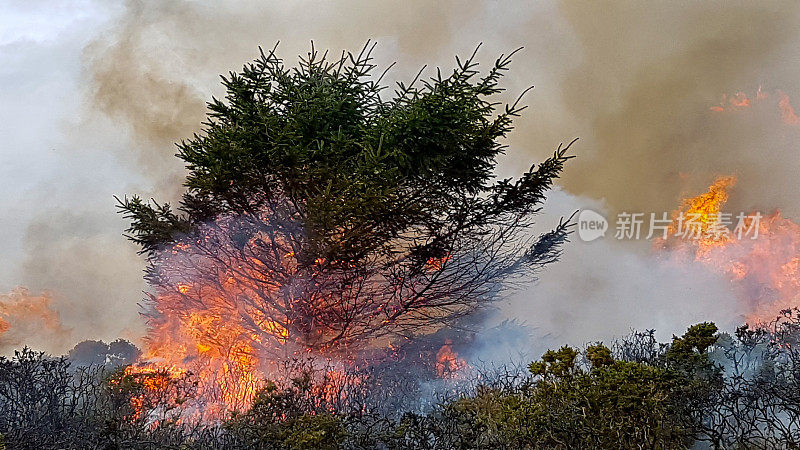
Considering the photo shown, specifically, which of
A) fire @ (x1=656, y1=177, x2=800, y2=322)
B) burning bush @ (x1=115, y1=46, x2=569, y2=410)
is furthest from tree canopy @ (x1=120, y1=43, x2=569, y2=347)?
fire @ (x1=656, y1=177, x2=800, y2=322)

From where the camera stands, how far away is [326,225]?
12023 mm

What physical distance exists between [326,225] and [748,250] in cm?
1615

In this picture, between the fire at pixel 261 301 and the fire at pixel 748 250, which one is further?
the fire at pixel 748 250

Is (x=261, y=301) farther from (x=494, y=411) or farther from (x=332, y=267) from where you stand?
(x=494, y=411)

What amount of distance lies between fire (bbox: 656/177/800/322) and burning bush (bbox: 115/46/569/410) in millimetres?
9351

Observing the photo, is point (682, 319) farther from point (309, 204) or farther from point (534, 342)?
point (309, 204)

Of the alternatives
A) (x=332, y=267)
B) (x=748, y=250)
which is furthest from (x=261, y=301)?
(x=748, y=250)

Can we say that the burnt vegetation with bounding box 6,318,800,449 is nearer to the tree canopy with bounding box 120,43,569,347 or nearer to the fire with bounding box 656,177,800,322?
the tree canopy with bounding box 120,43,569,347

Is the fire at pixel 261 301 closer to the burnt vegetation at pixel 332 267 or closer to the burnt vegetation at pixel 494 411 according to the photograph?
the burnt vegetation at pixel 332 267

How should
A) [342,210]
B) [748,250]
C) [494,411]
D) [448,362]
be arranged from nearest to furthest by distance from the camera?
[494,411], [342,210], [448,362], [748,250]

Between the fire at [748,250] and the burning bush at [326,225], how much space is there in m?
9.35

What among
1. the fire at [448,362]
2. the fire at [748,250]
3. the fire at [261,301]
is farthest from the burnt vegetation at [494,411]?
the fire at [748,250]

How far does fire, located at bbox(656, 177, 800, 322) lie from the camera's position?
2039 centimetres

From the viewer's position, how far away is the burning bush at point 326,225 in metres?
12.6
